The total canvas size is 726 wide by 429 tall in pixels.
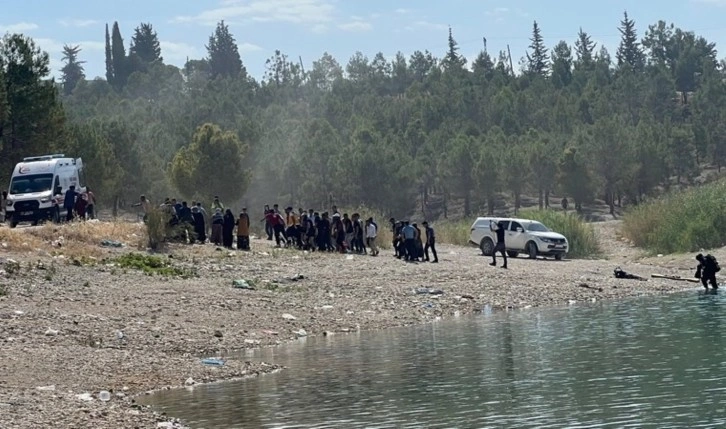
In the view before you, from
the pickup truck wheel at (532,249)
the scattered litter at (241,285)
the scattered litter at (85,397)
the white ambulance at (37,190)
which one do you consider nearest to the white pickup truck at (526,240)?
the pickup truck wheel at (532,249)

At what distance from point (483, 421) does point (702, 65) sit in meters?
136

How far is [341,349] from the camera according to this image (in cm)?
2384

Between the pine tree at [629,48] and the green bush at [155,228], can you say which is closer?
the green bush at [155,228]

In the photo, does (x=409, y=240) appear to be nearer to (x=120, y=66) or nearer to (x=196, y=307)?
(x=196, y=307)

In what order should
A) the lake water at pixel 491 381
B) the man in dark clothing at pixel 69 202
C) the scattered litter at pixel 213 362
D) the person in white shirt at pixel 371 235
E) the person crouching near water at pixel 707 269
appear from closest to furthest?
the lake water at pixel 491 381 < the scattered litter at pixel 213 362 < the person crouching near water at pixel 707 269 < the person in white shirt at pixel 371 235 < the man in dark clothing at pixel 69 202

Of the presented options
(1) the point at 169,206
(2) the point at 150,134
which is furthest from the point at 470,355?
(2) the point at 150,134

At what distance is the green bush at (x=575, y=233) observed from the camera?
169 ft

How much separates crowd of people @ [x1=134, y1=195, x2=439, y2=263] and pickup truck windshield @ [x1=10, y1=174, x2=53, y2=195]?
12.1 feet

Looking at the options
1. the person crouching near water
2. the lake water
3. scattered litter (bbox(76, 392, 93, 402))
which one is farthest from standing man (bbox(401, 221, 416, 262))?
scattered litter (bbox(76, 392, 93, 402))

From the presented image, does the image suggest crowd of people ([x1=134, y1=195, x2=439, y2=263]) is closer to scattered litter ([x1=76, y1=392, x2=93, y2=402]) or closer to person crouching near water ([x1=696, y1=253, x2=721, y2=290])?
person crouching near water ([x1=696, y1=253, x2=721, y2=290])

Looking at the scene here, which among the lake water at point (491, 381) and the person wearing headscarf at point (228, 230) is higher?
the person wearing headscarf at point (228, 230)

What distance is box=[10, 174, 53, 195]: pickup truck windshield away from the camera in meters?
42.3

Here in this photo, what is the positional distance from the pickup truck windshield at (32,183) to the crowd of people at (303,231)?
3.70m

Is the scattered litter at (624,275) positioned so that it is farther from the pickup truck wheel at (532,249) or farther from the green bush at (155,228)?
the green bush at (155,228)
